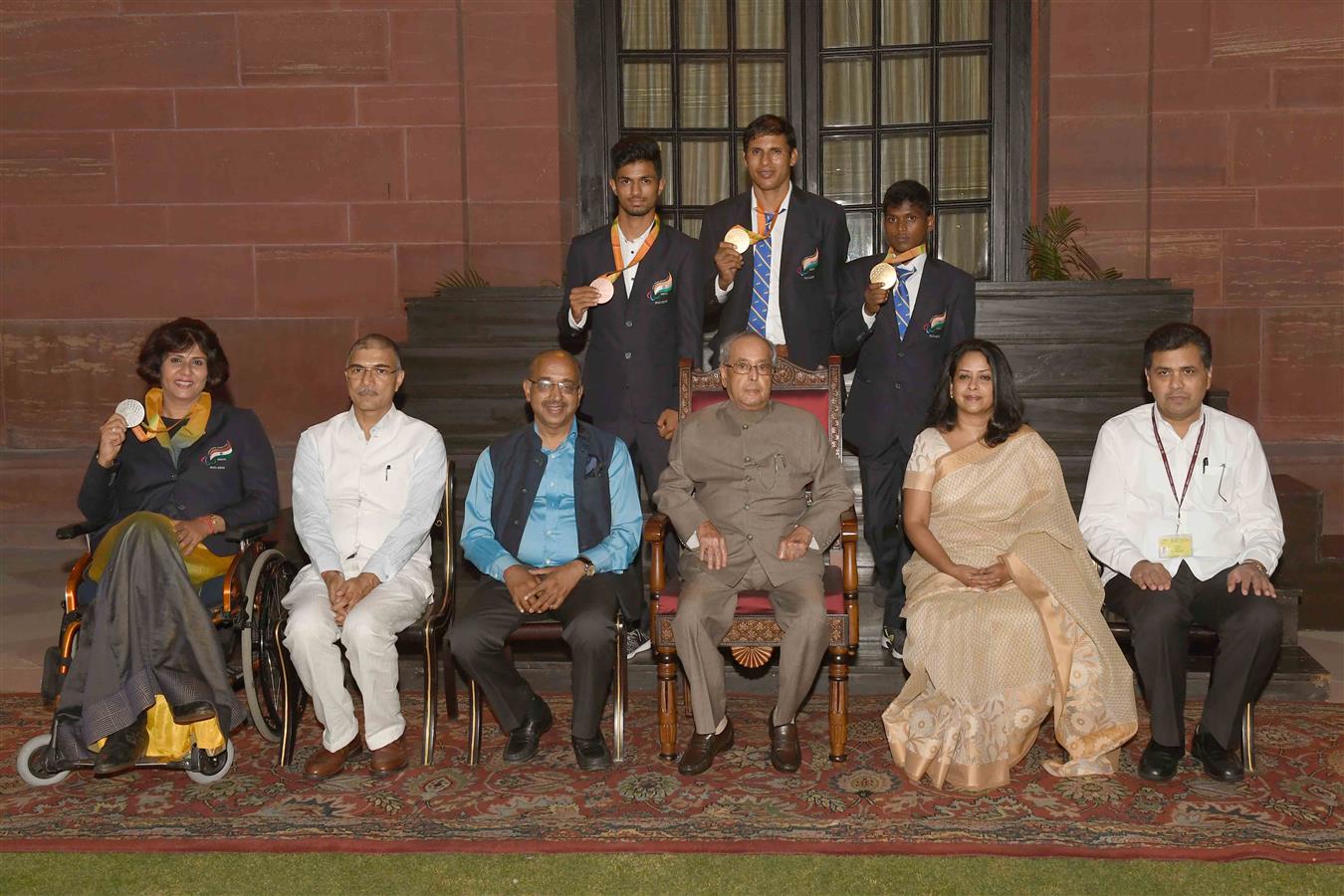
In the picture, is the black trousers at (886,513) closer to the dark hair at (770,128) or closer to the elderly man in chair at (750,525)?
the elderly man in chair at (750,525)

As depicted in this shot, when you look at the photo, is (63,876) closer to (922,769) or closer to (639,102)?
(922,769)

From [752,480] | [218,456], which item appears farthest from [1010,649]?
[218,456]

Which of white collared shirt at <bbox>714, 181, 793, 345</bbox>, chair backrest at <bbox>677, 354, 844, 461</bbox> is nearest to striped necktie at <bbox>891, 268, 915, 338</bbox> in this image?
chair backrest at <bbox>677, 354, 844, 461</bbox>

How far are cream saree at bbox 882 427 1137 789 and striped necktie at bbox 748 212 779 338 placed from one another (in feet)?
3.75

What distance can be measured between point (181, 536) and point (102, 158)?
4.16 m

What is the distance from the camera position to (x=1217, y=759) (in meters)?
3.90

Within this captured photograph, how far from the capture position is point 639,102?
8.02m

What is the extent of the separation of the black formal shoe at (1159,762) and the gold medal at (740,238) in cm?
220

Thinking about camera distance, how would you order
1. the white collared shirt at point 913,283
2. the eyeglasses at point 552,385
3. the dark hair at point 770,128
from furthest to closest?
the white collared shirt at point 913,283
the dark hair at point 770,128
the eyeglasses at point 552,385

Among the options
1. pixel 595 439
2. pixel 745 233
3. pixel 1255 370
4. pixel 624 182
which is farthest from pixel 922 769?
pixel 1255 370

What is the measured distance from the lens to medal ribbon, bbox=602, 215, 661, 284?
4.83m

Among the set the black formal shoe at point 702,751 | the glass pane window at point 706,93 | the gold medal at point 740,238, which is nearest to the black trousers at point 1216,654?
the black formal shoe at point 702,751

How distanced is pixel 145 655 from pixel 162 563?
0.95 feet

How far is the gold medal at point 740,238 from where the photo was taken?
466 centimetres
